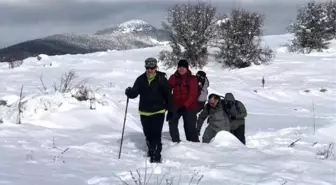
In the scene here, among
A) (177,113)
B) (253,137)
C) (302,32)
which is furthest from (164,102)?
(302,32)

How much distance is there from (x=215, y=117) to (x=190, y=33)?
28.6 m

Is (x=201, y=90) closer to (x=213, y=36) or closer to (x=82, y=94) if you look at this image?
(x=82, y=94)

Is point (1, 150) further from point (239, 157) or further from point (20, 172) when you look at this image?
point (239, 157)

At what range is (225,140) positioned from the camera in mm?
8852

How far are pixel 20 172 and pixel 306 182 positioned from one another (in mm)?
3633

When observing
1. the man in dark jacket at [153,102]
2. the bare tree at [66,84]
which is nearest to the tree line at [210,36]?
the bare tree at [66,84]

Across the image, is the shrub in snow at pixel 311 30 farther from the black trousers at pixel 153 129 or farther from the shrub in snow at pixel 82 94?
the black trousers at pixel 153 129

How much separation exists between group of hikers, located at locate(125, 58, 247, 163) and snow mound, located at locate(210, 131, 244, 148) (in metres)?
0.40

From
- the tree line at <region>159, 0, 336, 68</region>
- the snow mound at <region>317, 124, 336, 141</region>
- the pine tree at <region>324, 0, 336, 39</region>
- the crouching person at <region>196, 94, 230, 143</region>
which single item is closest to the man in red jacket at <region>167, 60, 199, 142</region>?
the crouching person at <region>196, 94, 230, 143</region>

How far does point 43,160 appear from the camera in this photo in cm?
681

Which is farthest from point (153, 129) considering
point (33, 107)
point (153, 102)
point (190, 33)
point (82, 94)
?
point (190, 33)

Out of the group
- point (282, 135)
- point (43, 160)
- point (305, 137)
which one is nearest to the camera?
point (43, 160)

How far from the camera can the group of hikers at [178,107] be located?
7.39m

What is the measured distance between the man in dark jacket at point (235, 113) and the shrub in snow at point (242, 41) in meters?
28.0
